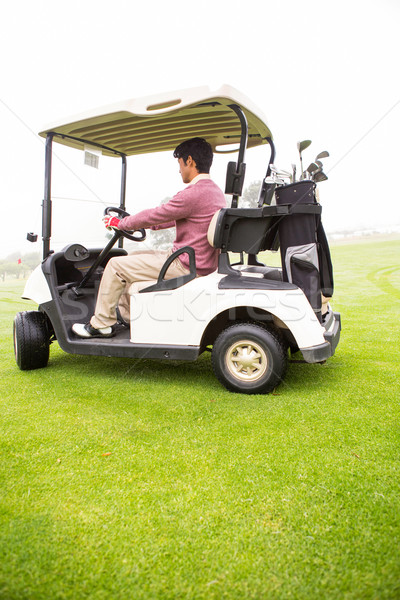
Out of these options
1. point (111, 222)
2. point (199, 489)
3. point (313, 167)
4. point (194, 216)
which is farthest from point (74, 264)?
point (199, 489)

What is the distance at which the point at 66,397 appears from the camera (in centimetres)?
273

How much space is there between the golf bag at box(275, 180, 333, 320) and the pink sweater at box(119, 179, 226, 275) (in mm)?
438

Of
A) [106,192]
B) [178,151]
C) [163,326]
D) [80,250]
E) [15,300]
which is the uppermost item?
[178,151]

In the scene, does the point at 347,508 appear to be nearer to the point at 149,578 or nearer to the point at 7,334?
the point at 149,578

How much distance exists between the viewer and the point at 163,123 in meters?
3.28

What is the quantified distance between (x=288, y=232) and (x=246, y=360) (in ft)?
2.73

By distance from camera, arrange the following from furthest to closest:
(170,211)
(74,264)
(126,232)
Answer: (74,264) → (126,232) → (170,211)

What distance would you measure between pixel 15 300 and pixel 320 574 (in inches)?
323

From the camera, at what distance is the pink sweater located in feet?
9.39

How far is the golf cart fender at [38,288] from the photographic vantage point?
321cm

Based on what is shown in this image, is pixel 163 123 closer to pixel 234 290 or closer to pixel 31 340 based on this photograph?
pixel 234 290

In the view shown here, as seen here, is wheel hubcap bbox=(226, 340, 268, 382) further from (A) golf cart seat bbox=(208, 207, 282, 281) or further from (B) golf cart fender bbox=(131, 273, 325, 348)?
(A) golf cart seat bbox=(208, 207, 282, 281)

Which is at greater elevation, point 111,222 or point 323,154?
point 323,154

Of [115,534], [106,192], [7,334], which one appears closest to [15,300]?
[7,334]
